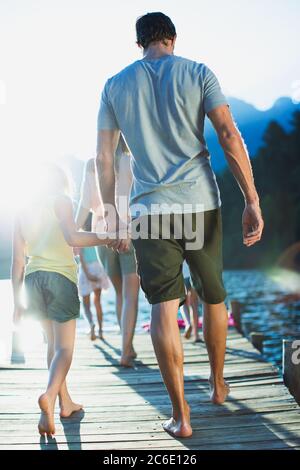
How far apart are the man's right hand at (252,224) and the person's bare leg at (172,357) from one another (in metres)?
0.52

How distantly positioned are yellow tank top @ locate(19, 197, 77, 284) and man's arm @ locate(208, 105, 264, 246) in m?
1.09

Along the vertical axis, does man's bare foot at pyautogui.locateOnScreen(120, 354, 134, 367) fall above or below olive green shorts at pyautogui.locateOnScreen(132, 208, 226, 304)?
below

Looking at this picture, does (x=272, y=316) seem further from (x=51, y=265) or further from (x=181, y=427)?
(x=181, y=427)

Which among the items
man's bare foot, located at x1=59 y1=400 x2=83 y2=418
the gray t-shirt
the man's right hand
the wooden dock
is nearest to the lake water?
the wooden dock

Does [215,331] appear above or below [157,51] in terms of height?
below

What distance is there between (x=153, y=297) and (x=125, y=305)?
2.16 meters

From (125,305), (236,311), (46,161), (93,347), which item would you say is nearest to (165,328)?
(46,161)

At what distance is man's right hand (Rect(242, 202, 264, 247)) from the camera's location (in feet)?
11.3

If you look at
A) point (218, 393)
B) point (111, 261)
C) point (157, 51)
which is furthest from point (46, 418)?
point (111, 261)

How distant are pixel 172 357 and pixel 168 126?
119 centimetres

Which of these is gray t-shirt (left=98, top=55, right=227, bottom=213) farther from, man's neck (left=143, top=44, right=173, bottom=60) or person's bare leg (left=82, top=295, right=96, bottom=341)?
person's bare leg (left=82, top=295, right=96, bottom=341)

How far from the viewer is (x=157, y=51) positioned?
3.61 m

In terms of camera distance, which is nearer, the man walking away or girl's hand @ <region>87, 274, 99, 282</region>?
the man walking away
